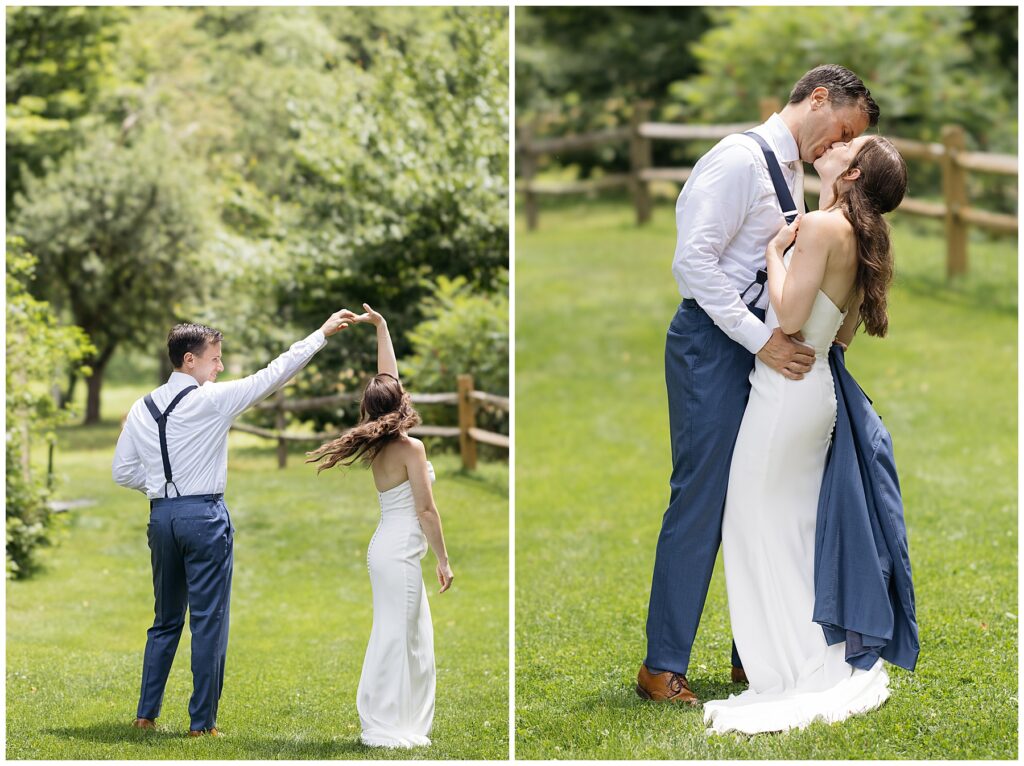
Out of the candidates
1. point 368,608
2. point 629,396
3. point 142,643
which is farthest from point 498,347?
point 142,643

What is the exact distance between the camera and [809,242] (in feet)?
12.6

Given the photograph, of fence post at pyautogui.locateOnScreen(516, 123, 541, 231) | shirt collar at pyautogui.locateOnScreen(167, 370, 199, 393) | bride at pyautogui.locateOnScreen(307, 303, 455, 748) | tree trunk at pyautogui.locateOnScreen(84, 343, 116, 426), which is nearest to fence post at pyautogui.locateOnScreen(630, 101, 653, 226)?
fence post at pyautogui.locateOnScreen(516, 123, 541, 231)

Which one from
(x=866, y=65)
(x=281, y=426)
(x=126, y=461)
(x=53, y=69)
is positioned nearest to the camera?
(x=126, y=461)

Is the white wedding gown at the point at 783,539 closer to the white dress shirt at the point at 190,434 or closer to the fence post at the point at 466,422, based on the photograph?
the white dress shirt at the point at 190,434

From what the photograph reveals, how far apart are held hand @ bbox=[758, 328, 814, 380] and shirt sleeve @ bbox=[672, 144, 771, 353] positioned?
0.03 meters

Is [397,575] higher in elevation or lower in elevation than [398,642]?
higher

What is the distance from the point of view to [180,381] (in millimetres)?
4246

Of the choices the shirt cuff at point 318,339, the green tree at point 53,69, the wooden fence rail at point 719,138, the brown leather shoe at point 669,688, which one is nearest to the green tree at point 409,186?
the wooden fence rail at point 719,138

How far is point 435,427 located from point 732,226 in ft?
19.6

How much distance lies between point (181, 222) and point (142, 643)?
985 cm

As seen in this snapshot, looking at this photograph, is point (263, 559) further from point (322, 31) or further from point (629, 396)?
point (322, 31)

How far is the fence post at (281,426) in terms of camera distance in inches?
417

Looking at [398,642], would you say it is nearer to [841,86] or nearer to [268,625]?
[841,86]

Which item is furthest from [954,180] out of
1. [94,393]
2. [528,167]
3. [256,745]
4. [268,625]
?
[94,393]
